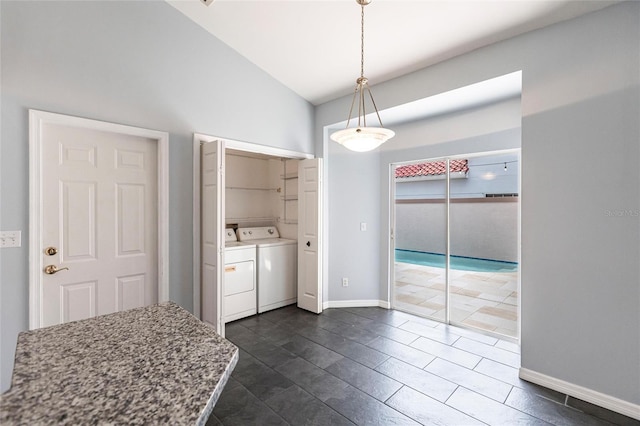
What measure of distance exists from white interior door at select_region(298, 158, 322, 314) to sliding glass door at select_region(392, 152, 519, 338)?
1158 mm

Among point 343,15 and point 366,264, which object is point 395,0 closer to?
point 343,15

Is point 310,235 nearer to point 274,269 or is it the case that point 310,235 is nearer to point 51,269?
point 274,269

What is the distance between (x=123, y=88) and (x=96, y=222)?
4.03ft

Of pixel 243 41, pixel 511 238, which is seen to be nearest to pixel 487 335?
pixel 511 238


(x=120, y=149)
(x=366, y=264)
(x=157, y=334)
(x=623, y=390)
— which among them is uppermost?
(x=120, y=149)

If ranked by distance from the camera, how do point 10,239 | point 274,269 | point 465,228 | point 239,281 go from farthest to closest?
point 274,269 < point 239,281 < point 465,228 < point 10,239

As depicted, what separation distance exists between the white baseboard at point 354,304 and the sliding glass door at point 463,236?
189 millimetres

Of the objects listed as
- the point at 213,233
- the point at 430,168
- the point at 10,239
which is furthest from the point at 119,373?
the point at 430,168

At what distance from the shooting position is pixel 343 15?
256 centimetres

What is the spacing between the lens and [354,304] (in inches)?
169

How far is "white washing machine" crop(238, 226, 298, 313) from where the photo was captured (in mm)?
4082

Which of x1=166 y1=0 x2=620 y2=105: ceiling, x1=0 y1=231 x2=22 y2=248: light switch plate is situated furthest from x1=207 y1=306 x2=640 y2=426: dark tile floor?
x1=166 y1=0 x2=620 y2=105: ceiling

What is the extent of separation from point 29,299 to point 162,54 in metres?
2.40

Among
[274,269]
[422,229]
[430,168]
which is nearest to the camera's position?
[430,168]
